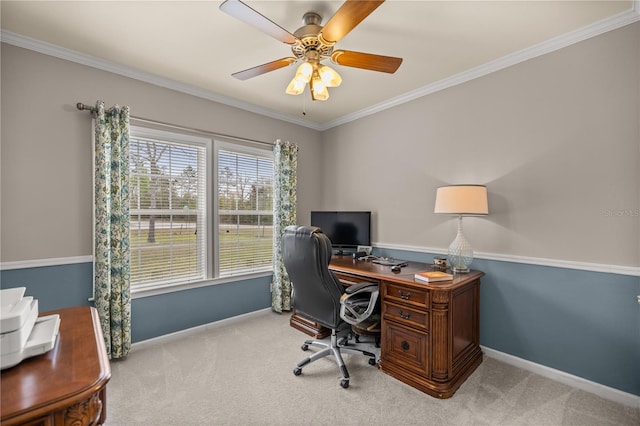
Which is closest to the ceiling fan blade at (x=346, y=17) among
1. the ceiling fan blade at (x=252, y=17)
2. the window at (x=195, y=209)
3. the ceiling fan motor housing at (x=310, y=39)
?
the ceiling fan motor housing at (x=310, y=39)

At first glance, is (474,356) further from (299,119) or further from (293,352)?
(299,119)

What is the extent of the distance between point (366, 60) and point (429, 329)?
6.29 feet

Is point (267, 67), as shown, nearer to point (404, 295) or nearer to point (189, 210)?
point (189, 210)

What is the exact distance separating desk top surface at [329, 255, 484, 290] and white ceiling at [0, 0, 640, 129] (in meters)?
1.80

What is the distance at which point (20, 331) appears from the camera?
906 mm

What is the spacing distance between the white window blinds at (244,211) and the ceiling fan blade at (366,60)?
1.90 m

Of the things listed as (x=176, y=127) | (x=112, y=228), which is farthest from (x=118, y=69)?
(x=112, y=228)

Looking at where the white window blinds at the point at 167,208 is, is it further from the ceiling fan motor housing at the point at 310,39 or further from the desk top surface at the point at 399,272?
the ceiling fan motor housing at the point at 310,39

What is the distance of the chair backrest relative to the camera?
6.83 ft

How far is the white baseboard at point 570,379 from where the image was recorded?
6.42ft

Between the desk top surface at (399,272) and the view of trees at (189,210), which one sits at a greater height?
the view of trees at (189,210)

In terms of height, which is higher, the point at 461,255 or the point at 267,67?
the point at 267,67

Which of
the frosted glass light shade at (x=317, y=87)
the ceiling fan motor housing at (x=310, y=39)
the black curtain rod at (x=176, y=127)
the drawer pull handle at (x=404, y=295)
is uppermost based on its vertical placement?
the ceiling fan motor housing at (x=310, y=39)

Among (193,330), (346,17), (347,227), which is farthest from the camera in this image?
(347,227)
